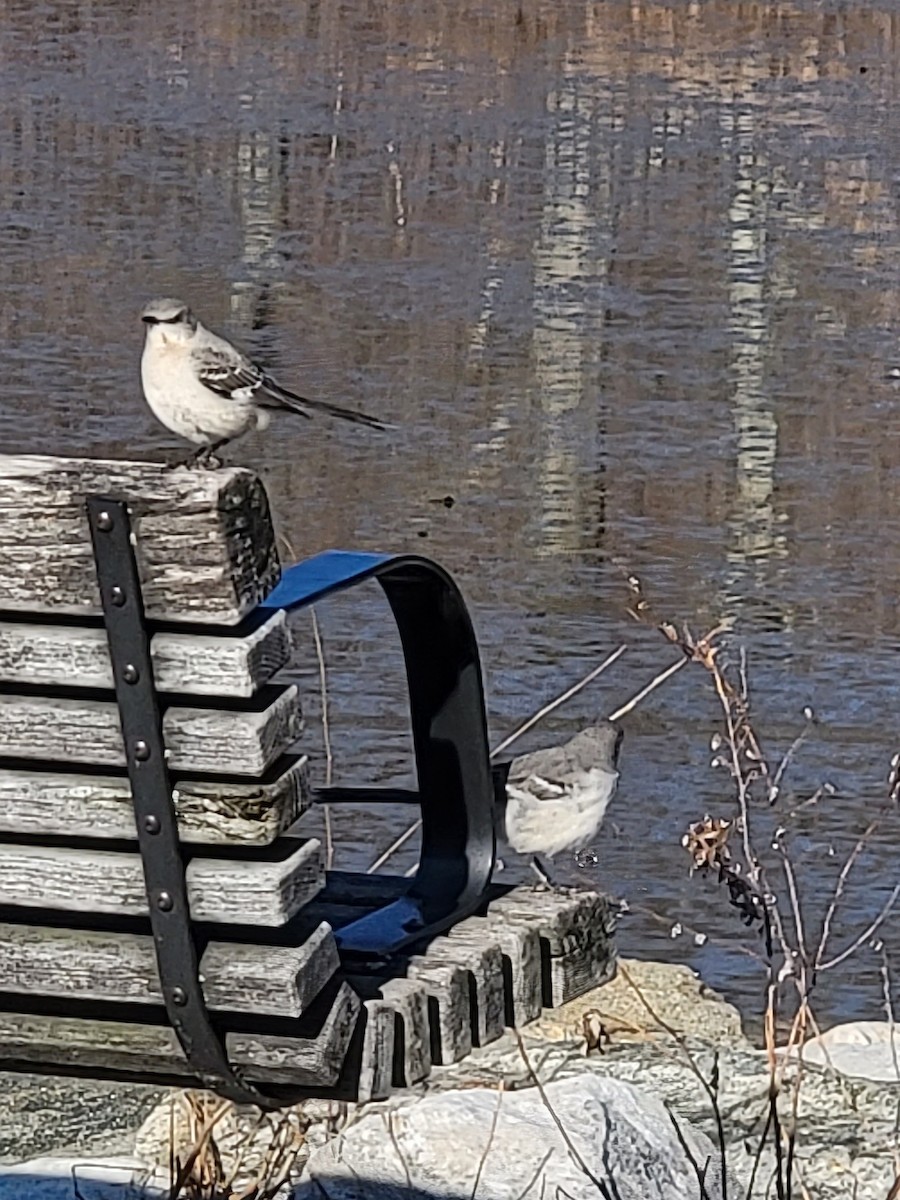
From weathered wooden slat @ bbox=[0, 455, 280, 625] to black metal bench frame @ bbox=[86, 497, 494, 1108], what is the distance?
35 millimetres

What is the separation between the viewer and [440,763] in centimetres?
541

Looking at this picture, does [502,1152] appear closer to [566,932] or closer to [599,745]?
[566,932]

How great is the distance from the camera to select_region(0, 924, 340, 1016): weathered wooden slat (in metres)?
4.01

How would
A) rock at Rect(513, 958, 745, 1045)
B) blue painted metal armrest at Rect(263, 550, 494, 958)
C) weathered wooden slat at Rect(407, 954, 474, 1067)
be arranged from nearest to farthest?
1. weathered wooden slat at Rect(407, 954, 474, 1067)
2. blue painted metal armrest at Rect(263, 550, 494, 958)
3. rock at Rect(513, 958, 745, 1045)

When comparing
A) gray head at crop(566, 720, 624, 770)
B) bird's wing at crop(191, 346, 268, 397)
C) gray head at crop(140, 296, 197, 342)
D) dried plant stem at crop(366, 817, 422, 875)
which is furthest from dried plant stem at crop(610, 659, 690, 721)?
gray head at crop(140, 296, 197, 342)

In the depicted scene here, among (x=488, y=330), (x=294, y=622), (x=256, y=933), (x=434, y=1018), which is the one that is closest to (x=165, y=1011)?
(x=256, y=933)

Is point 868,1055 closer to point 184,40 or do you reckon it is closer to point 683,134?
point 683,134

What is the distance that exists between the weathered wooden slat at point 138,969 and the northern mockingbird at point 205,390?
2.90 meters

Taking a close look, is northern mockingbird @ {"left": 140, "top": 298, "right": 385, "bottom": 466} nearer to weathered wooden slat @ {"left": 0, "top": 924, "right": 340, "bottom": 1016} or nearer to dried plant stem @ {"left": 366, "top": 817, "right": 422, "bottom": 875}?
dried plant stem @ {"left": 366, "top": 817, "right": 422, "bottom": 875}

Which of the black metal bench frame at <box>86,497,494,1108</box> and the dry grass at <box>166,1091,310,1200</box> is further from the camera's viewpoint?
the dry grass at <box>166,1091,310,1200</box>

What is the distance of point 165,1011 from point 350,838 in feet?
12.9

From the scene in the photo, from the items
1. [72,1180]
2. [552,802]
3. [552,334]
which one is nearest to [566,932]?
[72,1180]

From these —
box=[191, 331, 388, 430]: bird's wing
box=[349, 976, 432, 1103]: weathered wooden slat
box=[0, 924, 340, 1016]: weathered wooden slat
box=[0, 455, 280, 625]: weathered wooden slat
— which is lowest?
box=[349, 976, 432, 1103]: weathered wooden slat

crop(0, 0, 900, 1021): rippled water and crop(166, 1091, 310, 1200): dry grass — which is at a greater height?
crop(166, 1091, 310, 1200): dry grass
